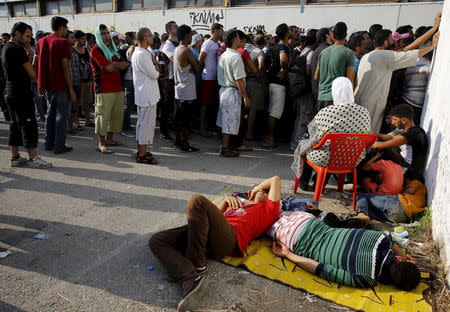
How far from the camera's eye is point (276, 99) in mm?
6223

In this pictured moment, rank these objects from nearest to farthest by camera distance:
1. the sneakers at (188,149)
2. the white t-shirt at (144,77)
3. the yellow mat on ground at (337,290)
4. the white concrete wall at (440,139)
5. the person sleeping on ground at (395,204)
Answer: the yellow mat on ground at (337,290)
the white concrete wall at (440,139)
the person sleeping on ground at (395,204)
the white t-shirt at (144,77)
the sneakers at (188,149)

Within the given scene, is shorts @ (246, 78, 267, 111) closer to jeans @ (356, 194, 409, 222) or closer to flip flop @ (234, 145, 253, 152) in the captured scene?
flip flop @ (234, 145, 253, 152)

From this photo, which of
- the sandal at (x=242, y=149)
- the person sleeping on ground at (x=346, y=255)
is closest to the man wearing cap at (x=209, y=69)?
the sandal at (x=242, y=149)

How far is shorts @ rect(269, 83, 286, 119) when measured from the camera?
620 centimetres

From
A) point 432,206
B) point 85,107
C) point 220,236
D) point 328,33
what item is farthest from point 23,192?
point 328,33

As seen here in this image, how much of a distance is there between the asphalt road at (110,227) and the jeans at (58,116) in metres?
0.28

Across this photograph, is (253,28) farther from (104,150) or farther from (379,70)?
(104,150)

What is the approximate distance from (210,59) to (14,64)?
3170 millimetres

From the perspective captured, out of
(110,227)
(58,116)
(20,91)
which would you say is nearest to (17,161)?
(58,116)

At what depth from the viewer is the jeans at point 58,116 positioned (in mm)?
5402

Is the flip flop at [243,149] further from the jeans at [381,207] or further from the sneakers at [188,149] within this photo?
the jeans at [381,207]

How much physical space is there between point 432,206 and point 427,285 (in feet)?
3.72

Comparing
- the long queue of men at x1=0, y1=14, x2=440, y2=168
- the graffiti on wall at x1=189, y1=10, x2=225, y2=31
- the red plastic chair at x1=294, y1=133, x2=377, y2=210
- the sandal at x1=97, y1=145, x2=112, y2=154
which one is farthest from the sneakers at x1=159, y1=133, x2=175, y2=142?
the graffiti on wall at x1=189, y1=10, x2=225, y2=31

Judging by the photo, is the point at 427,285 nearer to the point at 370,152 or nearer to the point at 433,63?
the point at 370,152
